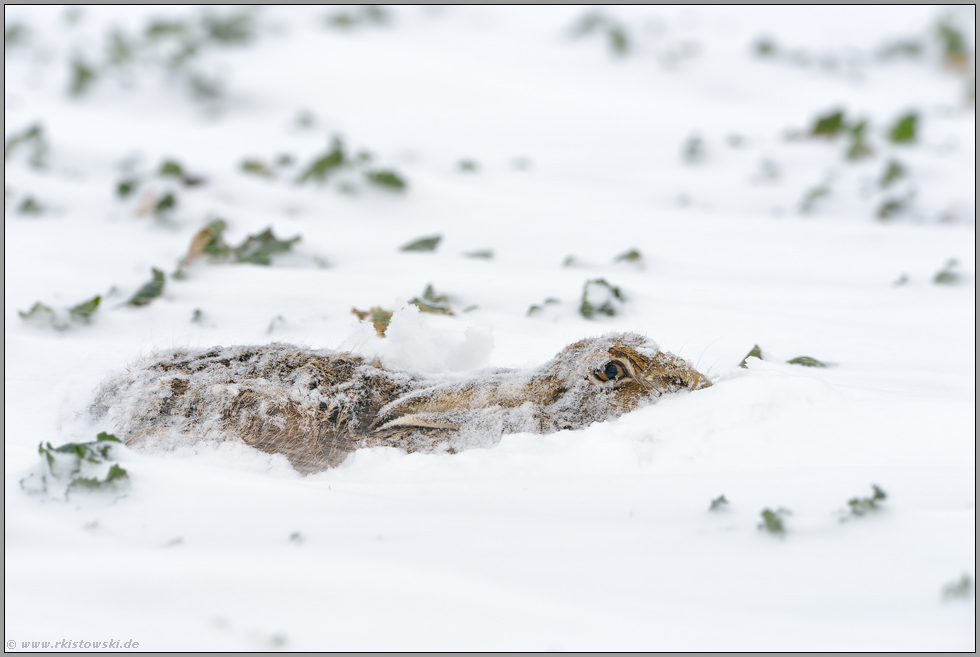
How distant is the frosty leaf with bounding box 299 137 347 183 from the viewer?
559 cm

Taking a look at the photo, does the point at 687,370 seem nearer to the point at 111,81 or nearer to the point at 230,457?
the point at 230,457

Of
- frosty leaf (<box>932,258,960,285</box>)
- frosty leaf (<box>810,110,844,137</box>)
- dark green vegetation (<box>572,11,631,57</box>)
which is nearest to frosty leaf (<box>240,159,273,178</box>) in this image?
frosty leaf (<box>932,258,960,285</box>)

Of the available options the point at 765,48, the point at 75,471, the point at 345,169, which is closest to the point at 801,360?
the point at 75,471

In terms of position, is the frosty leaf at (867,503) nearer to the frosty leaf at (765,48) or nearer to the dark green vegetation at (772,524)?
the dark green vegetation at (772,524)

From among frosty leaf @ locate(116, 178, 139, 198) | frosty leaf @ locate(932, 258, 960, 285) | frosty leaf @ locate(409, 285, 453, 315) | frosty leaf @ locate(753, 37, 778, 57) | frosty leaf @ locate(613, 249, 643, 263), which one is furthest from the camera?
frosty leaf @ locate(753, 37, 778, 57)

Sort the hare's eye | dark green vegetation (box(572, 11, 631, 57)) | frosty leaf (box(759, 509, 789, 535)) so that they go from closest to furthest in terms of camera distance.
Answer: frosty leaf (box(759, 509, 789, 535)) < the hare's eye < dark green vegetation (box(572, 11, 631, 57))

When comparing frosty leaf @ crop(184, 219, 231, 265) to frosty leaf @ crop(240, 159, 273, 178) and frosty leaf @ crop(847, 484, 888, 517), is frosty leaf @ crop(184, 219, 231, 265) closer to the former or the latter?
frosty leaf @ crop(240, 159, 273, 178)

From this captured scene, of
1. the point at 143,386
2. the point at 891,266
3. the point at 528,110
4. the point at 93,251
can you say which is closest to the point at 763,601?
the point at 143,386

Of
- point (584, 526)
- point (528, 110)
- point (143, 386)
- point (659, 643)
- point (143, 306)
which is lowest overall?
point (659, 643)

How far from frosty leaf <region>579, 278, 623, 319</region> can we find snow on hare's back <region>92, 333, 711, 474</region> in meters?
0.98

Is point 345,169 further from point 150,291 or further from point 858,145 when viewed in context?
point 858,145

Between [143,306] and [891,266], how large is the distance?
3886 millimetres

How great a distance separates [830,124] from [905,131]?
0.59m

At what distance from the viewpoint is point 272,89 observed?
317 inches
